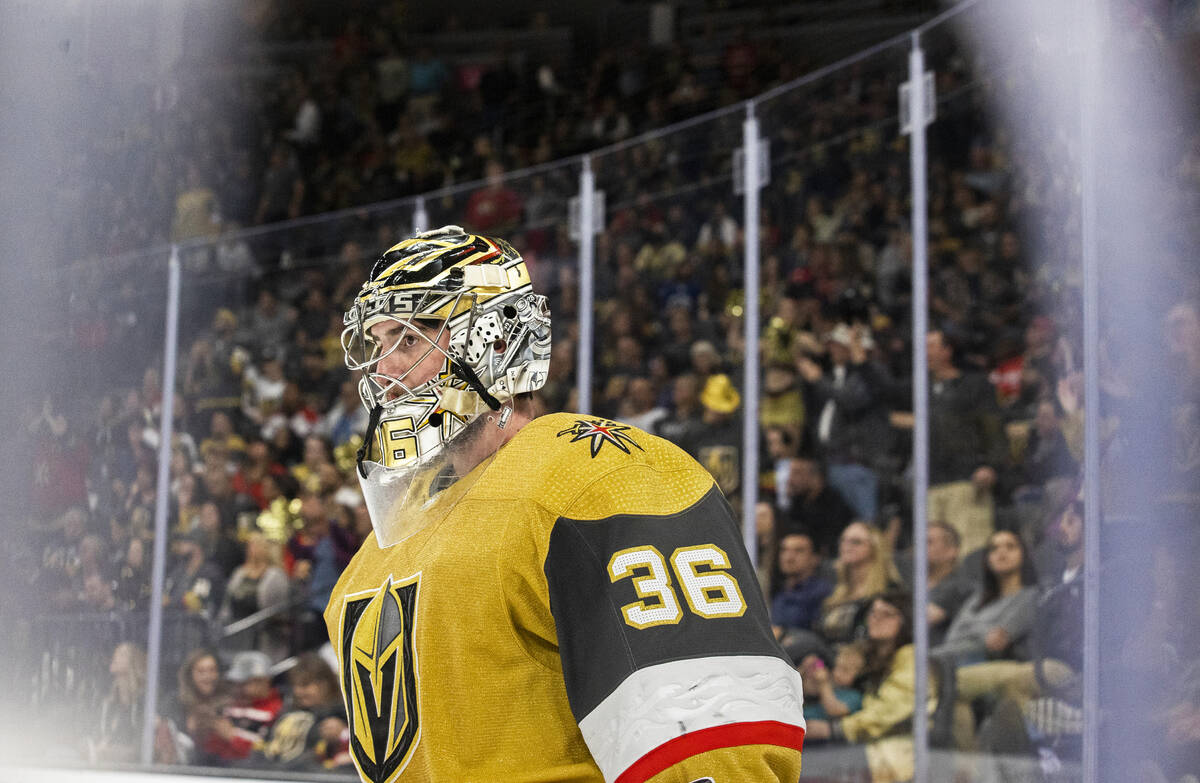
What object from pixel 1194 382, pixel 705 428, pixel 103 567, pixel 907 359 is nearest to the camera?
pixel 1194 382

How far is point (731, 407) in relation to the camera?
145 inches

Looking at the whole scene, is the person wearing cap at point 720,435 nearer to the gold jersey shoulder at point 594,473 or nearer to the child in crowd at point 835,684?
the child in crowd at point 835,684

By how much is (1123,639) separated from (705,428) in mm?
1493

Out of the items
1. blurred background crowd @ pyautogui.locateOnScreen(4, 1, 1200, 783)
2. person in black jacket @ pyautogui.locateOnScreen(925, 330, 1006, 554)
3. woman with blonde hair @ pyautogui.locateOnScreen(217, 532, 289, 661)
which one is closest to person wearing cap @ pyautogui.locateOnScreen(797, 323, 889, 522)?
blurred background crowd @ pyautogui.locateOnScreen(4, 1, 1200, 783)

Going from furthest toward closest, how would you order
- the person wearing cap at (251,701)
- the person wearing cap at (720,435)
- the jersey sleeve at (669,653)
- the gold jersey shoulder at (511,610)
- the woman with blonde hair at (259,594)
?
the woman with blonde hair at (259,594) → the person wearing cap at (251,701) → the person wearing cap at (720,435) → the gold jersey shoulder at (511,610) → the jersey sleeve at (669,653)

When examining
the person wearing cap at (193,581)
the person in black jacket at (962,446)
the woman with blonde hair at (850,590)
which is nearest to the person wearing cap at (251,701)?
the person wearing cap at (193,581)

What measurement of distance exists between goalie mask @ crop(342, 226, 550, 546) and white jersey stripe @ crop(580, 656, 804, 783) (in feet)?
1.13

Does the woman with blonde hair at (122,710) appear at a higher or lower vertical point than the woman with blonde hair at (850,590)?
lower

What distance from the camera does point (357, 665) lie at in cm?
133

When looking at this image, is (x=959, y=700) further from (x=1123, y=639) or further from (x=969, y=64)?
(x=969, y=64)

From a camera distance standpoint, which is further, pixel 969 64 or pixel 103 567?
pixel 103 567

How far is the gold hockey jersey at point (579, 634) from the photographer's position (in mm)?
1043

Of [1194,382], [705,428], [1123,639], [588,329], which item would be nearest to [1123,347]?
[1194,382]

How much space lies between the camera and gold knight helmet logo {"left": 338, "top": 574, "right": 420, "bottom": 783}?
1227mm
